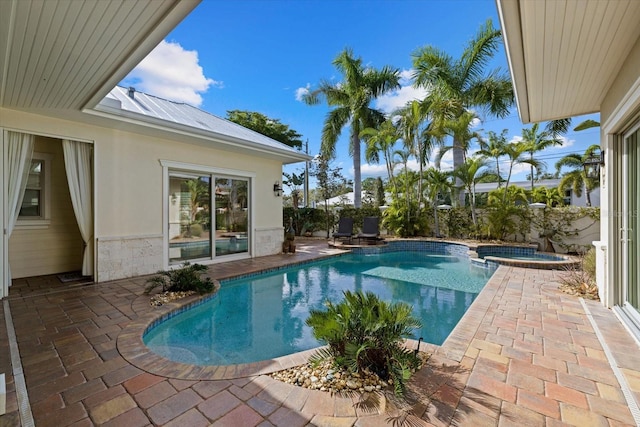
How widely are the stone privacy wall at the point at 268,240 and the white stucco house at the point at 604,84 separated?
306 inches

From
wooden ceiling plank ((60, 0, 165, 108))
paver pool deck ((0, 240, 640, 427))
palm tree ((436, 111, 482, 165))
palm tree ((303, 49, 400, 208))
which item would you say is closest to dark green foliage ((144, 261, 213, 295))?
paver pool deck ((0, 240, 640, 427))

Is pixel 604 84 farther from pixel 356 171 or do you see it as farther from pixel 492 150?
pixel 356 171

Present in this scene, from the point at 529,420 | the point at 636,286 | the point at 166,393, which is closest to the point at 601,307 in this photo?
the point at 636,286

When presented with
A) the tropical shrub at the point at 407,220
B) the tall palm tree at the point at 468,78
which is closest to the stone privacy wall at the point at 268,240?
the tropical shrub at the point at 407,220

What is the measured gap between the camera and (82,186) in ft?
20.7

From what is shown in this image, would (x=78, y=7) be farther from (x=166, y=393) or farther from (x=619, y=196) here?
(x=619, y=196)

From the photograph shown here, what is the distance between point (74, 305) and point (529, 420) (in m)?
6.26

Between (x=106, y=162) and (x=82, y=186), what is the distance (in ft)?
2.31

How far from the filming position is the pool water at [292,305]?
4020 millimetres

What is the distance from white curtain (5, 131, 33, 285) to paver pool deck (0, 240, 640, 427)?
2174 mm

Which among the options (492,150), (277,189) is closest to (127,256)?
(277,189)

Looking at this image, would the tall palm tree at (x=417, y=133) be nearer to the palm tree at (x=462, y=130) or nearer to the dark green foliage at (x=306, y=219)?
the palm tree at (x=462, y=130)

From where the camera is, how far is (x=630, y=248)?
402 cm

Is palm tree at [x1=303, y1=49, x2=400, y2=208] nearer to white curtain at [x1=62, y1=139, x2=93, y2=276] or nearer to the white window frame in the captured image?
white curtain at [x1=62, y1=139, x2=93, y2=276]
